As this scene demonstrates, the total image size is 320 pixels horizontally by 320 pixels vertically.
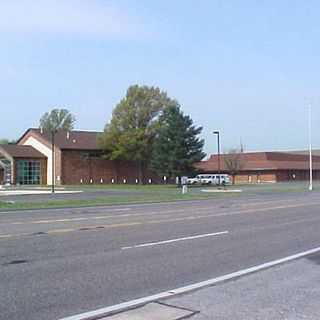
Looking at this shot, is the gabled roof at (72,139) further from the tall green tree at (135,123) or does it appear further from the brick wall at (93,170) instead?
the tall green tree at (135,123)

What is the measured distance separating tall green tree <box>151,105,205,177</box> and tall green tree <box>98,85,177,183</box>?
7924mm

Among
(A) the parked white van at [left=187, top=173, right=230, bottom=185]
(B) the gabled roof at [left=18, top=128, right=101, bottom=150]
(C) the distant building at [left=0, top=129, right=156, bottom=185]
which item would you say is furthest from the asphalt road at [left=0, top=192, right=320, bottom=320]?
(B) the gabled roof at [left=18, top=128, right=101, bottom=150]

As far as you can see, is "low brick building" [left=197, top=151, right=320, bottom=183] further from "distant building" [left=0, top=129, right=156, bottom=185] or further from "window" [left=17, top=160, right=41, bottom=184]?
"window" [left=17, top=160, right=41, bottom=184]

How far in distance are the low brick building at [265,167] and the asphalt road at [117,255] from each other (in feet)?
289

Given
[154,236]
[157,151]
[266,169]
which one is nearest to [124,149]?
[157,151]

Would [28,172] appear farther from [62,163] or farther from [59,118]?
[59,118]

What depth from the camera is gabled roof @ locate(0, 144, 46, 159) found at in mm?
91750

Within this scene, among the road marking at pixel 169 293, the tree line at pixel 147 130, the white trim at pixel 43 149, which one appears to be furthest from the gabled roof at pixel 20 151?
the road marking at pixel 169 293

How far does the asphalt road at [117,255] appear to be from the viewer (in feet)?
27.7

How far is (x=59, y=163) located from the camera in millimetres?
91250

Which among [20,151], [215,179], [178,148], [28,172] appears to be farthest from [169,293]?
[20,151]

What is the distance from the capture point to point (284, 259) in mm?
12094

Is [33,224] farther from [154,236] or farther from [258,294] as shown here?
[258,294]

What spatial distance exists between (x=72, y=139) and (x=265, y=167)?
3422 cm
